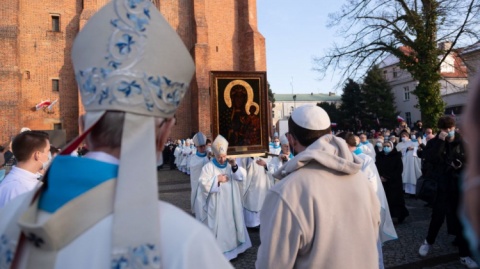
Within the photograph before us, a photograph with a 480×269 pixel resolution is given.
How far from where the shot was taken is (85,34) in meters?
1.43

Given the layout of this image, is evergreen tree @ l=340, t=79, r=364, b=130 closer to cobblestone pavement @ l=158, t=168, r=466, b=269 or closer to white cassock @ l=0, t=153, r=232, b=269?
cobblestone pavement @ l=158, t=168, r=466, b=269

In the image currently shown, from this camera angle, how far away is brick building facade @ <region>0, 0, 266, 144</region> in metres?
25.0

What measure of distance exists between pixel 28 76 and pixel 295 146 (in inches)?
1107

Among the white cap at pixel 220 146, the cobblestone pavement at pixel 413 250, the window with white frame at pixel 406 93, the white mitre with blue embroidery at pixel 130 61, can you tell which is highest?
the window with white frame at pixel 406 93

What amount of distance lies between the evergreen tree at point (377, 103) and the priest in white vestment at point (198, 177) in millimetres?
39732

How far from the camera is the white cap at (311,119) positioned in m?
2.70

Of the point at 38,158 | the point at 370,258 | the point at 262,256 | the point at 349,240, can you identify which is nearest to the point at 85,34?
the point at 262,256

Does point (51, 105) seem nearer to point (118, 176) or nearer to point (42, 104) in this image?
point (42, 104)

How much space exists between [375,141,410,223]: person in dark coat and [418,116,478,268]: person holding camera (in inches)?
105

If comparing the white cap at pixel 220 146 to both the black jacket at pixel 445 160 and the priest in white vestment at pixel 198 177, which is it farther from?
the black jacket at pixel 445 160

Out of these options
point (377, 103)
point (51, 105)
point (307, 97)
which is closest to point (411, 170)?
point (51, 105)

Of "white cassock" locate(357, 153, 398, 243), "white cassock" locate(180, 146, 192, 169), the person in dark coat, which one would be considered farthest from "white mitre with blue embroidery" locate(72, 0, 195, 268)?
"white cassock" locate(180, 146, 192, 169)

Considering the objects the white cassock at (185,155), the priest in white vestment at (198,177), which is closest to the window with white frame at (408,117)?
the white cassock at (185,155)

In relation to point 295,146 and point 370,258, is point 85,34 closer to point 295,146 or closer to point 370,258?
point 295,146
